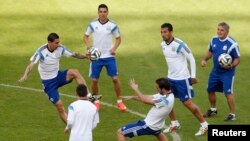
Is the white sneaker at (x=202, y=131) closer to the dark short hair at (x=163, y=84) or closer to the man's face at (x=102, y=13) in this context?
the dark short hair at (x=163, y=84)

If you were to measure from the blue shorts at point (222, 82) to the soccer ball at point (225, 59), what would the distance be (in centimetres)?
34

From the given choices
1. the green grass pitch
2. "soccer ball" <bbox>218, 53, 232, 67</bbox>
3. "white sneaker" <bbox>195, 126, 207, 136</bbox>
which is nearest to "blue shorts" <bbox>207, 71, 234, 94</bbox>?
"soccer ball" <bbox>218, 53, 232, 67</bbox>

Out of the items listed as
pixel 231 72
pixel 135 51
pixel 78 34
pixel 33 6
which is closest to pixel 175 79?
pixel 231 72

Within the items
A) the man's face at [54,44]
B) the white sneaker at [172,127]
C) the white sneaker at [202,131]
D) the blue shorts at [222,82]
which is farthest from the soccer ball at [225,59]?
the man's face at [54,44]

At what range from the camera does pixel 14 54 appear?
2227 cm

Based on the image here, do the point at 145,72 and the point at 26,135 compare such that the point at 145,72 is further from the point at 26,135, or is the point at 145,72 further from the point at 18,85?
the point at 26,135

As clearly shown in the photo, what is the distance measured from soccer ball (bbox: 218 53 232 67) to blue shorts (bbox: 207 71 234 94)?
1.12 ft

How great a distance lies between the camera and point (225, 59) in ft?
53.3

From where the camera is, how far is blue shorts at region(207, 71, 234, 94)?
1653 centimetres

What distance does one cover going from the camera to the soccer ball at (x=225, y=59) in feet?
53.4

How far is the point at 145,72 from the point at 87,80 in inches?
69.9

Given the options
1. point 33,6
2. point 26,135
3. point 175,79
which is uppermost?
point 33,6

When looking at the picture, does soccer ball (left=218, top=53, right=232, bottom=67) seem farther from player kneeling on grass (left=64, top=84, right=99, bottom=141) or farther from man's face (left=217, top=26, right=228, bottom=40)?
player kneeling on grass (left=64, top=84, right=99, bottom=141)

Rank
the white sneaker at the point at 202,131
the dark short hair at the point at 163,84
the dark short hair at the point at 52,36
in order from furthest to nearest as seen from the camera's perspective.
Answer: the dark short hair at the point at 52,36, the white sneaker at the point at 202,131, the dark short hair at the point at 163,84
